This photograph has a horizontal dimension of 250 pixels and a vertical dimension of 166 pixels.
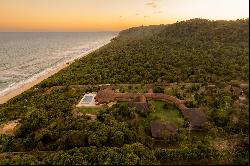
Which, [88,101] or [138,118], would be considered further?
[88,101]

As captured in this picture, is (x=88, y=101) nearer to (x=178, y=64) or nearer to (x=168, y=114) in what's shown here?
(x=168, y=114)

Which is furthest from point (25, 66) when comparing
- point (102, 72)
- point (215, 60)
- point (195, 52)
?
point (215, 60)

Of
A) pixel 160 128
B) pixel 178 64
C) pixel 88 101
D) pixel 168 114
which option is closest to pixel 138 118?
pixel 168 114

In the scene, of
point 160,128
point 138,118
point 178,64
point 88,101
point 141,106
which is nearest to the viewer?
point 160,128

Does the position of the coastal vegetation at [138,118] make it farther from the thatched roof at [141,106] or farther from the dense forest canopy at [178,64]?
the thatched roof at [141,106]

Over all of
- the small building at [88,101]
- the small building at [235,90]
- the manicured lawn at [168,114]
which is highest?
the small building at [235,90]

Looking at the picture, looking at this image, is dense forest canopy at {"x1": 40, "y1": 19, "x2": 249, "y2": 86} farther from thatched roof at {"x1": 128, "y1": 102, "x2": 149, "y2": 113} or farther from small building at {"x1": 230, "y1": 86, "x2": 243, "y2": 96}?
thatched roof at {"x1": 128, "y1": 102, "x2": 149, "y2": 113}

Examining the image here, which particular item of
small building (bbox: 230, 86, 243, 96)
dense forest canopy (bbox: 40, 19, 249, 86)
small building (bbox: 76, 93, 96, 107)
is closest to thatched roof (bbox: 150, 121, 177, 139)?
small building (bbox: 230, 86, 243, 96)

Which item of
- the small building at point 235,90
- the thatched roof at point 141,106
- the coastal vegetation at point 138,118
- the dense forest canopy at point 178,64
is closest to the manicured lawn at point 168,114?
the coastal vegetation at point 138,118
